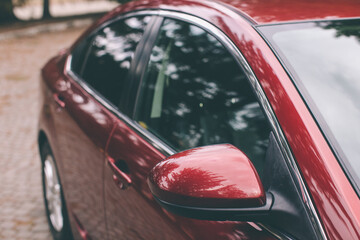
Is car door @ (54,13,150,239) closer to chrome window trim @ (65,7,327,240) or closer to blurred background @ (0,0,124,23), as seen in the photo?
chrome window trim @ (65,7,327,240)

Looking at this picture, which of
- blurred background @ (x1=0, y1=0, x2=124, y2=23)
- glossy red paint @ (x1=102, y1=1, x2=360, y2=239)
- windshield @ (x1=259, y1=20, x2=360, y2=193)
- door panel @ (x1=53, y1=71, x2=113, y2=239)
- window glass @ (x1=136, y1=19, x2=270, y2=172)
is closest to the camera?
glossy red paint @ (x1=102, y1=1, x2=360, y2=239)

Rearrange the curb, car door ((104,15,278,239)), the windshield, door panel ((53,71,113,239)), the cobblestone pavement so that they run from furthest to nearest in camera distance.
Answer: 1. the curb
2. the cobblestone pavement
3. door panel ((53,71,113,239))
4. car door ((104,15,278,239))
5. the windshield

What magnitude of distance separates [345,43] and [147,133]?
0.92 metres

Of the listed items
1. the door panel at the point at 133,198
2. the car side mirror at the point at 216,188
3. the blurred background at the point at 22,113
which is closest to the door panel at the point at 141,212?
the door panel at the point at 133,198

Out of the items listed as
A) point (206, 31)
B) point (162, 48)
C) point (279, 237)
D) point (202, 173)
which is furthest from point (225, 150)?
point (162, 48)

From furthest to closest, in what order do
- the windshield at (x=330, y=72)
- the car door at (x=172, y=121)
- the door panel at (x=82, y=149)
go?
the door panel at (x=82, y=149), the car door at (x=172, y=121), the windshield at (x=330, y=72)

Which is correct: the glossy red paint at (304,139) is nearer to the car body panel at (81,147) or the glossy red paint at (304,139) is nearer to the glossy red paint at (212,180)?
the glossy red paint at (212,180)

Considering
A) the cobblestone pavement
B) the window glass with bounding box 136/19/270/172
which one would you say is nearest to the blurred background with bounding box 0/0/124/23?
the cobblestone pavement

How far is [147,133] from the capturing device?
6.78 ft

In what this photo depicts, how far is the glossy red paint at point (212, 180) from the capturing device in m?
1.26

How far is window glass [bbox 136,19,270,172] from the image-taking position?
216cm

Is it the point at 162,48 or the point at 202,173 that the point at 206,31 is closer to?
the point at 162,48

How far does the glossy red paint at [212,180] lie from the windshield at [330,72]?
0.91 ft

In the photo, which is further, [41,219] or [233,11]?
[41,219]
